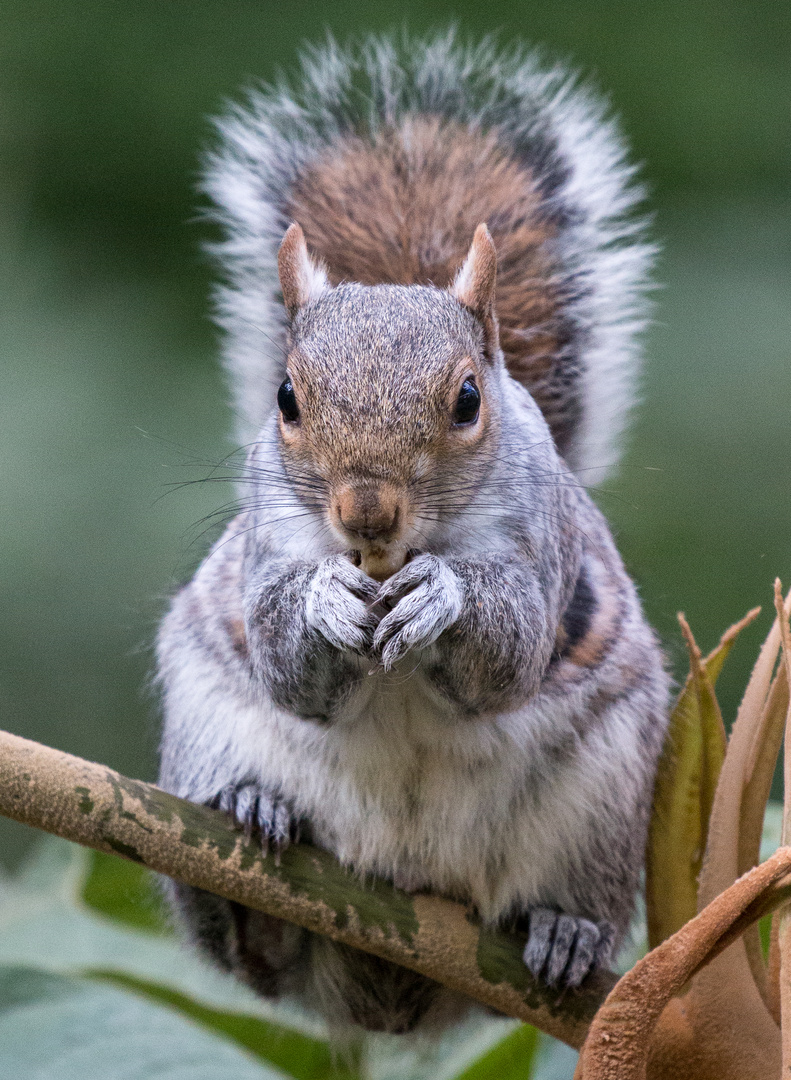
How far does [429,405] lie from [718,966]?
0.51m

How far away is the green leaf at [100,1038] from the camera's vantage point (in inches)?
45.9

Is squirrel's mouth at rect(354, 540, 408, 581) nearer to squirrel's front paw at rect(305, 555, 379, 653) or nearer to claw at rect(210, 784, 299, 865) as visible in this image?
squirrel's front paw at rect(305, 555, 379, 653)

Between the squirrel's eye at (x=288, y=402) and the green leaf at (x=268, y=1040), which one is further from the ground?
the squirrel's eye at (x=288, y=402)

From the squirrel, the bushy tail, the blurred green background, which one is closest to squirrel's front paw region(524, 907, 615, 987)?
the squirrel

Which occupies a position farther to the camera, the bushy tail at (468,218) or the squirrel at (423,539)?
the bushy tail at (468,218)

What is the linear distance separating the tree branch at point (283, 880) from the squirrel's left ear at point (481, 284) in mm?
532

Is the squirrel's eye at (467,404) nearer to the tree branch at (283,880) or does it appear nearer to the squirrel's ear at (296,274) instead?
the squirrel's ear at (296,274)

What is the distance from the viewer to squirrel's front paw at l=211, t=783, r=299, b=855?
1.20 metres

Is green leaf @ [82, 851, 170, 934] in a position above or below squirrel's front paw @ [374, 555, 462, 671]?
below

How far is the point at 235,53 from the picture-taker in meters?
2.45

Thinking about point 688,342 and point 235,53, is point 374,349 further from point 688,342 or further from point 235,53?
point 235,53

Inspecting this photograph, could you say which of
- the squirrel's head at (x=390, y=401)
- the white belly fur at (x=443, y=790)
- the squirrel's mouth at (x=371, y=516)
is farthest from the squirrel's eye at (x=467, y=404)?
the white belly fur at (x=443, y=790)

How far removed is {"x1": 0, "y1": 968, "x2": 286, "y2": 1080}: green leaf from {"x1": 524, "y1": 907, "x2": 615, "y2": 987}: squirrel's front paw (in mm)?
265

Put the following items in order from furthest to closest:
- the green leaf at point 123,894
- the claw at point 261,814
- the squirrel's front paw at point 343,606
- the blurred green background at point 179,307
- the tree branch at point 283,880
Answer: the blurred green background at point 179,307, the green leaf at point 123,894, the claw at point 261,814, the squirrel's front paw at point 343,606, the tree branch at point 283,880
